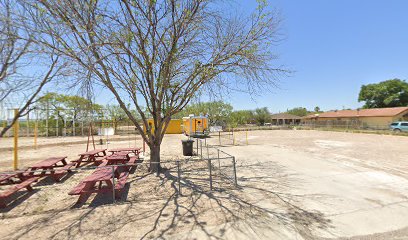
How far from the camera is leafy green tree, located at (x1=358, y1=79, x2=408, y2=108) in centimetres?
4538

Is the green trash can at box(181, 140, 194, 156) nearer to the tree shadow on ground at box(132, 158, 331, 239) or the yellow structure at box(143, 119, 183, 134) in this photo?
the tree shadow on ground at box(132, 158, 331, 239)

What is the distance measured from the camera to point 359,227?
3.63 meters

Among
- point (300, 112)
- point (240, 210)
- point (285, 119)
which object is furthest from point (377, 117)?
point (300, 112)

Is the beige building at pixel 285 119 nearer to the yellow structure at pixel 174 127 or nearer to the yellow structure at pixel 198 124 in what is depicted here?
the yellow structure at pixel 174 127

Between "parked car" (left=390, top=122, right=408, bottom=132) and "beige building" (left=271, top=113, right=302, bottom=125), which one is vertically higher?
"beige building" (left=271, top=113, right=302, bottom=125)

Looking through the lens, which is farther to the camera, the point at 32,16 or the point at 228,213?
the point at 32,16

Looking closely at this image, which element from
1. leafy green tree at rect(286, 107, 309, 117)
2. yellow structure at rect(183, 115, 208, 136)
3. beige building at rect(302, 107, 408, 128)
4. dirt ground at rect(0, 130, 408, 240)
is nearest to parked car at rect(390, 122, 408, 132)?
beige building at rect(302, 107, 408, 128)

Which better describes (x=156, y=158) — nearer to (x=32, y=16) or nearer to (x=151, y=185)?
(x=151, y=185)

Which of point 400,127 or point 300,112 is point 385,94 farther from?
Answer: point 300,112

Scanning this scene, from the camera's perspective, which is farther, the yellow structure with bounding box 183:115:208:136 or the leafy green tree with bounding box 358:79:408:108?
the leafy green tree with bounding box 358:79:408:108

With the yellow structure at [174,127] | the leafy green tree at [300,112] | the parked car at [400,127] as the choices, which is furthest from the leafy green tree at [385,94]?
the yellow structure at [174,127]

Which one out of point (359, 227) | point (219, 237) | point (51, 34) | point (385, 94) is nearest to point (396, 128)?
point (385, 94)

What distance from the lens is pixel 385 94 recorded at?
4741 cm

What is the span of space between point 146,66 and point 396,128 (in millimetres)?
34687
